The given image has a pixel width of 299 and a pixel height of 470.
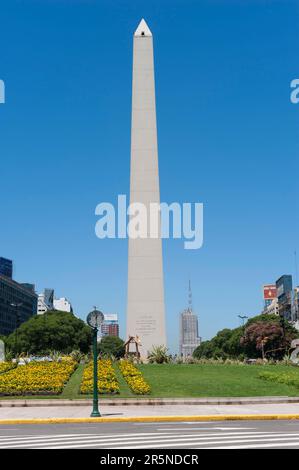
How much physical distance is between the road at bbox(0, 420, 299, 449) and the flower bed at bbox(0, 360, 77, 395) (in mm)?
6985

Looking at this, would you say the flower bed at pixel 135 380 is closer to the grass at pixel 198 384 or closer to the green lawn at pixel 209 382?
the grass at pixel 198 384

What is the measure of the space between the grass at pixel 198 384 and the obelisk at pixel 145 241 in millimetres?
15355

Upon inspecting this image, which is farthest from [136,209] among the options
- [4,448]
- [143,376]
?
[4,448]

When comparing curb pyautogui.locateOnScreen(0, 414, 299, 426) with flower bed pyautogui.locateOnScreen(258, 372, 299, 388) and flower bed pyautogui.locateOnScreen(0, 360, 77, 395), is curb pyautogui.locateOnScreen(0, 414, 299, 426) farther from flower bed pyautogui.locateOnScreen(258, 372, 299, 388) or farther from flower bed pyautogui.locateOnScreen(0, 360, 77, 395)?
flower bed pyautogui.locateOnScreen(258, 372, 299, 388)

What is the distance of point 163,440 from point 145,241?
127ft

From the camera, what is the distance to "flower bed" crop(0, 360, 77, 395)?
26.9 m

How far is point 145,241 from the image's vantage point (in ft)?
175

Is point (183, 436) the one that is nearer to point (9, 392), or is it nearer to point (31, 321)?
point (9, 392)

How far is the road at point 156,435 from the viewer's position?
14.0 metres

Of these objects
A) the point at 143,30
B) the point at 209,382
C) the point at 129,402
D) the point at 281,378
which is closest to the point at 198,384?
the point at 209,382

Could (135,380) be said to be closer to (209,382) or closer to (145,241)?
(209,382)

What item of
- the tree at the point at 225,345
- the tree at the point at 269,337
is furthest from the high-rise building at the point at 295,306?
the tree at the point at 269,337

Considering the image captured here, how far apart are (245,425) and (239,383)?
37.7 ft

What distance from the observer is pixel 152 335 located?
5231 cm
